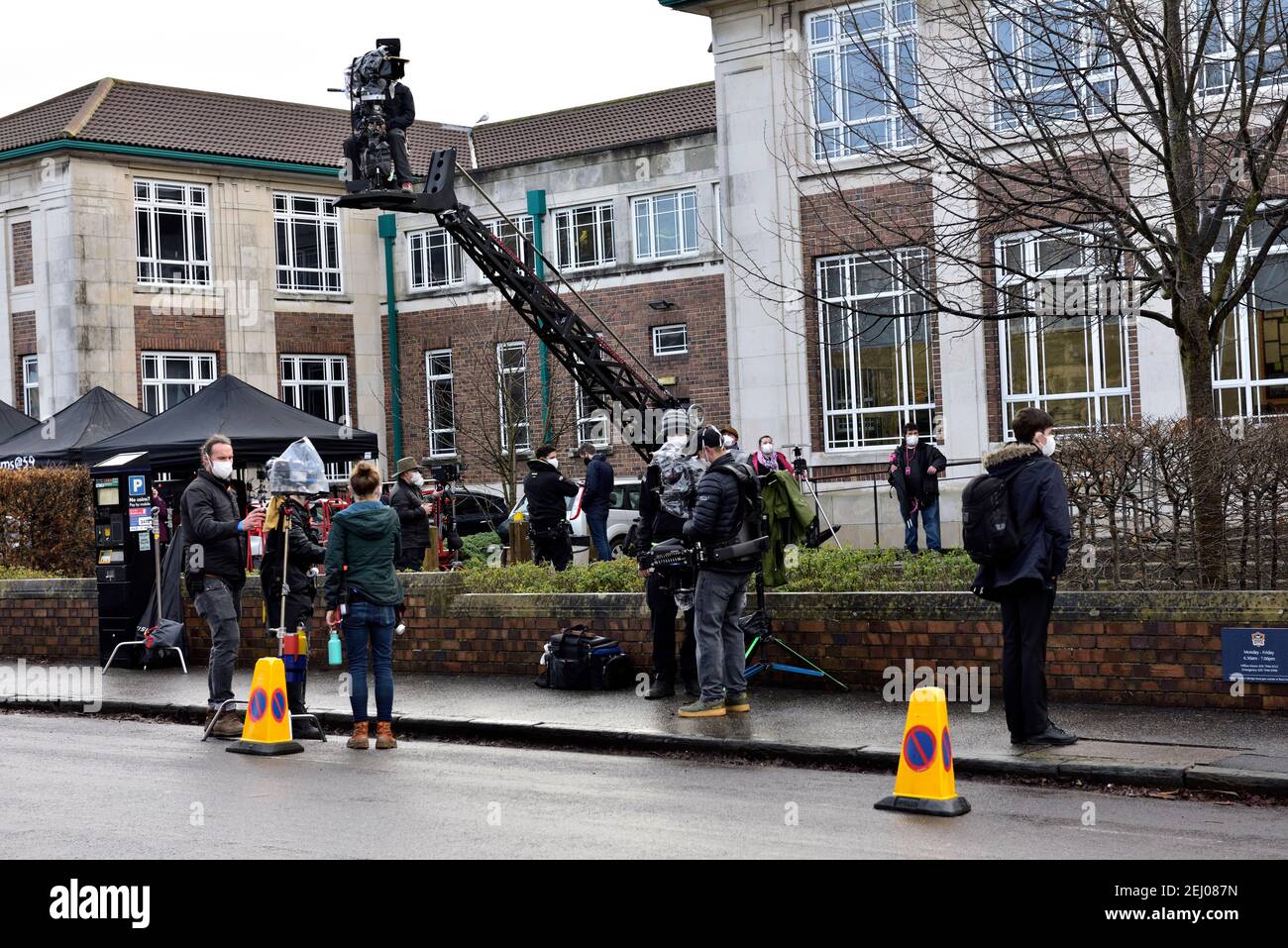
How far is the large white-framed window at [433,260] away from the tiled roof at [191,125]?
2.60 metres

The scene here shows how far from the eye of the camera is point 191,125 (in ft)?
116

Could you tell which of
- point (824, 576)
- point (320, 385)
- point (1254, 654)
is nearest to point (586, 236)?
point (320, 385)

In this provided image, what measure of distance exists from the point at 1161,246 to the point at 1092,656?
3429 millimetres

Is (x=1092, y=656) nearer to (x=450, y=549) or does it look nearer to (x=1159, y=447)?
(x=1159, y=447)

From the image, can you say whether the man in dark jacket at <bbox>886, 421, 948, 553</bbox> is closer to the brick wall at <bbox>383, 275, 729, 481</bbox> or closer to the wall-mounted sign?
the wall-mounted sign

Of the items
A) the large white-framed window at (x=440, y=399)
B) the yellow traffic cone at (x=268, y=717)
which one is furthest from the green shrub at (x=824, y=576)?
the large white-framed window at (x=440, y=399)

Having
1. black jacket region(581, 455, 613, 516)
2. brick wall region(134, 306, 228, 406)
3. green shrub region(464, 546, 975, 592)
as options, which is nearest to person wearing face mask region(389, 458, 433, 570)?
green shrub region(464, 546, 975, 592)

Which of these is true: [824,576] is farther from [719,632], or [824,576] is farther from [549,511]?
[549,511]

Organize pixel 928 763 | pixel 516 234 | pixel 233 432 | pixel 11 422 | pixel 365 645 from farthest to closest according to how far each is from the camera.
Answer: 1. pixel 516 234
2. pixel 11 422
3. pixel 233 432
4. pixel 365 645
5. pixel 928 763

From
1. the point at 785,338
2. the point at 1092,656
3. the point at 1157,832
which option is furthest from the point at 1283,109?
the point at 785,338

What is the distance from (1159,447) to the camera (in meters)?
11.1

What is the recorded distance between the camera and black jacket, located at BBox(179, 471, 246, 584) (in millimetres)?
10953

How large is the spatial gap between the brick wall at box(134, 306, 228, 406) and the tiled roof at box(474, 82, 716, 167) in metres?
7.31

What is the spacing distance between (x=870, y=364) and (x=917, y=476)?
3.39m
